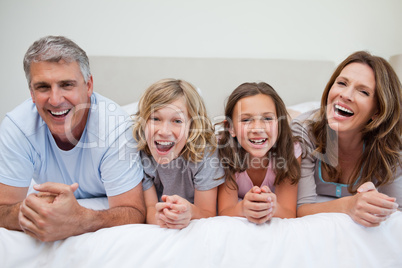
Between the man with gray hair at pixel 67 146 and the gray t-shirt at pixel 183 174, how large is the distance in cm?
6

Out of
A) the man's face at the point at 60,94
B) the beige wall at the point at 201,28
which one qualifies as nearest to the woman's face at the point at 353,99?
the man's face at the point at 60,94

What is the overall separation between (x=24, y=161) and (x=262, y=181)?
3.14 feet

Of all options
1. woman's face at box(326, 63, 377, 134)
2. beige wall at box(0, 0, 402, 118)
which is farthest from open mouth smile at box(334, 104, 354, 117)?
beige wall at box(0, 0, 402, 118)

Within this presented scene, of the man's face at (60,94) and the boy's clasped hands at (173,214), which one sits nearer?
the boy's clasped hands at (173,214)

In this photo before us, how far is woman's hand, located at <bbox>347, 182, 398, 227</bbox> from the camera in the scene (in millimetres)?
1006

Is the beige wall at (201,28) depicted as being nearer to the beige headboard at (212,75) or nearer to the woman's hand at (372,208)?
the beige headboard at (212,75)

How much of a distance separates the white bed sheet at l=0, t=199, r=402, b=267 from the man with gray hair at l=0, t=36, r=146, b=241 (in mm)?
70

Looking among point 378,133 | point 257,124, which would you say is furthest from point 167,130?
point 378,133

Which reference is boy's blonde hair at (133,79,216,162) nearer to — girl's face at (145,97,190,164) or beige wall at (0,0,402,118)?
girl's face at (145,97,190,164)

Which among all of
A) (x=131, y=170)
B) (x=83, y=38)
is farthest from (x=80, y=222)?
(x=83, y=38)

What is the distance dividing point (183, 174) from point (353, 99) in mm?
737

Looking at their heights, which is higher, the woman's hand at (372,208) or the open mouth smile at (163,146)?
the open mouth smile at (163,146)

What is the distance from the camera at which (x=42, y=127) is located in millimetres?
1259

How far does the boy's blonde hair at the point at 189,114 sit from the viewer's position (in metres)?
1.29
